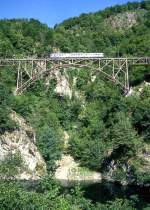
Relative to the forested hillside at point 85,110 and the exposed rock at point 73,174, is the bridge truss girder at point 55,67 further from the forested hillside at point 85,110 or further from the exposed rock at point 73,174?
the exposed rock at point 73,174

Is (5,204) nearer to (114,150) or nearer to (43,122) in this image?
(114,150)

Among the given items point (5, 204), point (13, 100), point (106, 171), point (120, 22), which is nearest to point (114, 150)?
point (106, 171)

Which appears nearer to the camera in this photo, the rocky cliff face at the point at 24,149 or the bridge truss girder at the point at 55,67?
the rocky cliff face at the point at 24,149

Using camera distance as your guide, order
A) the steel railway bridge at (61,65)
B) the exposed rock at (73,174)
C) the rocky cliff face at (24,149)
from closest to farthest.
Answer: the rocky cliff face at (24,149) < the exposed rock at (73,174) < the steel railway bridge at (61,65)

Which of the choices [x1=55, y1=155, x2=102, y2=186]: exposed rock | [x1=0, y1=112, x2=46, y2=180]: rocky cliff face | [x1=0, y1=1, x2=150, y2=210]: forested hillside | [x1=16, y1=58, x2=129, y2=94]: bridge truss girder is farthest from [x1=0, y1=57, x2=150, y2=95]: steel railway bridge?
[x1=55, y1=155, x2=102, y2=186]: exposed rock

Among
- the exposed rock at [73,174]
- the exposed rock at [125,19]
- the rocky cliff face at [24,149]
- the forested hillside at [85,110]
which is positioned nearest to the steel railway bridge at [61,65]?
the forested hillside at [85,110]

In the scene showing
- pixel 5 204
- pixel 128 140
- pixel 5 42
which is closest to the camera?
pixel 5 204

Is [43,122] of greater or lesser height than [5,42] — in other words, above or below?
below
